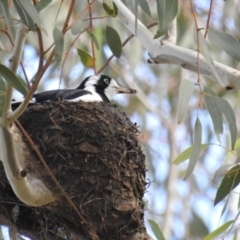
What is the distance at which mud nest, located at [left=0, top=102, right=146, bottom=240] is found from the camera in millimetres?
2820

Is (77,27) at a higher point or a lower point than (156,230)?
higher

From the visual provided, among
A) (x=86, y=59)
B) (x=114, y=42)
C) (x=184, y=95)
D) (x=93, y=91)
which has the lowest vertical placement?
(x=184, y=95)

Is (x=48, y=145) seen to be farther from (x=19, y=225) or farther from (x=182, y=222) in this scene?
(x=182, y=222)

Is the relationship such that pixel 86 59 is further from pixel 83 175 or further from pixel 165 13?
pixel 165 13

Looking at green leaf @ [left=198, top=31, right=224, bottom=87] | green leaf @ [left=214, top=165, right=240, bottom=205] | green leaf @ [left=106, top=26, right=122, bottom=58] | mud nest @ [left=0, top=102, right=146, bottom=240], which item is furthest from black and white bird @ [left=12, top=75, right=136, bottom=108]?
green leaf @ [left=198, top=31, right=224, bottom=87]

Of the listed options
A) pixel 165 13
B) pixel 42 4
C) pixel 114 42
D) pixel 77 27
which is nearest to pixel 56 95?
pixel 114 42

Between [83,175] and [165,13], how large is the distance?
2.60 ft

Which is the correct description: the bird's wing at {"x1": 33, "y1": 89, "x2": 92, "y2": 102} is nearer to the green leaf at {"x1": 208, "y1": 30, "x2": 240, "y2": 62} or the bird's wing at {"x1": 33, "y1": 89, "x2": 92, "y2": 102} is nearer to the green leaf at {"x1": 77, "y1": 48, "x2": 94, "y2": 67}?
the green leaf at {"x1": 77, "y1": 48, "x2": 94, "y2": 67}

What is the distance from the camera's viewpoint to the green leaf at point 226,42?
8.42 feet

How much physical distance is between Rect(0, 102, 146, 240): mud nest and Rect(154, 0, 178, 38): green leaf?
2.32ft

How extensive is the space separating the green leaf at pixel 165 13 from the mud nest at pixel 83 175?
71cm

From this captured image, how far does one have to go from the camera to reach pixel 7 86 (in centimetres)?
222

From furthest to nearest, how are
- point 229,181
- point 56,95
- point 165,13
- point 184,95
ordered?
point 56,95 → point 229,181 → point 184,95 → point 165,13

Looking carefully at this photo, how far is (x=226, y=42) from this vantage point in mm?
2584
